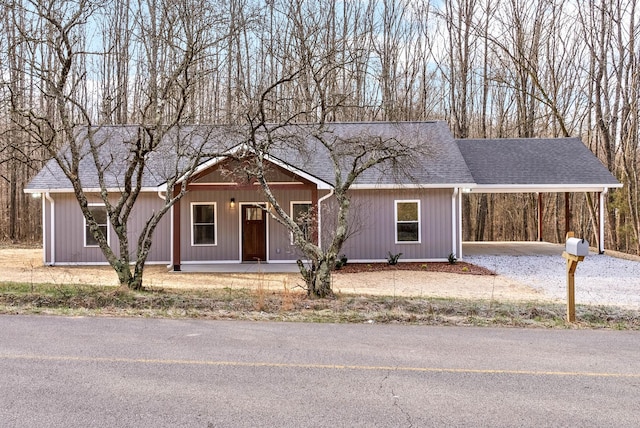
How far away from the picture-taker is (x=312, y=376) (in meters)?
4.91

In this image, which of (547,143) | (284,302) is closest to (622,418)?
(284,302)

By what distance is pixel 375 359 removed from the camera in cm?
553

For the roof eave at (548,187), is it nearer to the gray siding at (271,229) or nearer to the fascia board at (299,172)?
the gray siding at (271,229)

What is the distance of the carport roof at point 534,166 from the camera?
1845 cm

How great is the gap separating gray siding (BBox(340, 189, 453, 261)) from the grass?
7.43m

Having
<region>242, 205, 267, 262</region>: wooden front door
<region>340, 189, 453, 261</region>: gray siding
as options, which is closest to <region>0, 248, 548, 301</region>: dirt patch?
<region>340, 189, 453, 261</region>: gray siding

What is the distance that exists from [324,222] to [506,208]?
17.5m

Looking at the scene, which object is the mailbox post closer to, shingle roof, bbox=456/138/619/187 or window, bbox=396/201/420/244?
window, bbox=396/201/420/244

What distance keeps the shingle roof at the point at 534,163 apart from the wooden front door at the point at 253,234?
7.92m

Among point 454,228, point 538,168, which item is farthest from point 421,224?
point 538,168

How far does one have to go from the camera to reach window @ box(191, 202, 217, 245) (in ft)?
56.6

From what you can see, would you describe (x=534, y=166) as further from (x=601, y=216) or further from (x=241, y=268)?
(x=241, y=268)

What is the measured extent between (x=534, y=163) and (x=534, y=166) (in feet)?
1.05

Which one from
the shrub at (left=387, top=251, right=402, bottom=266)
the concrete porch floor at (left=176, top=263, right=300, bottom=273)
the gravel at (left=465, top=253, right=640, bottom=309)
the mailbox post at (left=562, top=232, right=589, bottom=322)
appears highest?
the mailbox post at (left=562, top=232, right=589, bottom=322)
